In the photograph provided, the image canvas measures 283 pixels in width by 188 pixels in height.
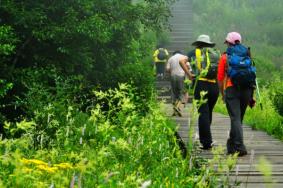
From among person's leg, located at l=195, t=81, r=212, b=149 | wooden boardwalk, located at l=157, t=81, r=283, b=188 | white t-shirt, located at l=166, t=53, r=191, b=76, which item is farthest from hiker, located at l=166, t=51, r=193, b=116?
person's leg, located at l=195, t=81, r=212, b=149

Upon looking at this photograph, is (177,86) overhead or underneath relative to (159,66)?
underneath

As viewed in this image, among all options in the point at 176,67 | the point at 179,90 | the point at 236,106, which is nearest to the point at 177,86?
the point at 179,90

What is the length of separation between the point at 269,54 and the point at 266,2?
11.8m

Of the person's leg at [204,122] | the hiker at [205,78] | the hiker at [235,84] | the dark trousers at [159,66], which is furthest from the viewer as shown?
the dark trousers at [159,66]

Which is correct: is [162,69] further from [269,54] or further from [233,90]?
[233,90]

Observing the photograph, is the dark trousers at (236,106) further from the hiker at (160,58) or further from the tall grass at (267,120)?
the hiker at (160,58)

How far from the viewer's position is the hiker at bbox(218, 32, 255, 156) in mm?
7496

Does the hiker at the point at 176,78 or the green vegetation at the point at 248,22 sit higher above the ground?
the green vegetation at the point at 248,22

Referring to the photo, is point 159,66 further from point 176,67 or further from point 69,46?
point 69,46

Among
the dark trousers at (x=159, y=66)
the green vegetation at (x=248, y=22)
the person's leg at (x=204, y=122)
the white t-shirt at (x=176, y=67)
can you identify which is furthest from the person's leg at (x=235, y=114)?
the green vegetation at (x=248, y=22)

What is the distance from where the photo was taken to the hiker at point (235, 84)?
295 inches

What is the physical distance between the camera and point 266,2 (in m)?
38.3

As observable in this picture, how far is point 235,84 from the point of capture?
7512mm

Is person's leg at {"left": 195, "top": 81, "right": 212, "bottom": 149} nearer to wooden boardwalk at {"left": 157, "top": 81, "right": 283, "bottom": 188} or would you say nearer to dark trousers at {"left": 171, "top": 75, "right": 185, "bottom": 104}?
wooden boardwalk at {"left": 157, "top": 81, "right": 283, "bottom": 188}
